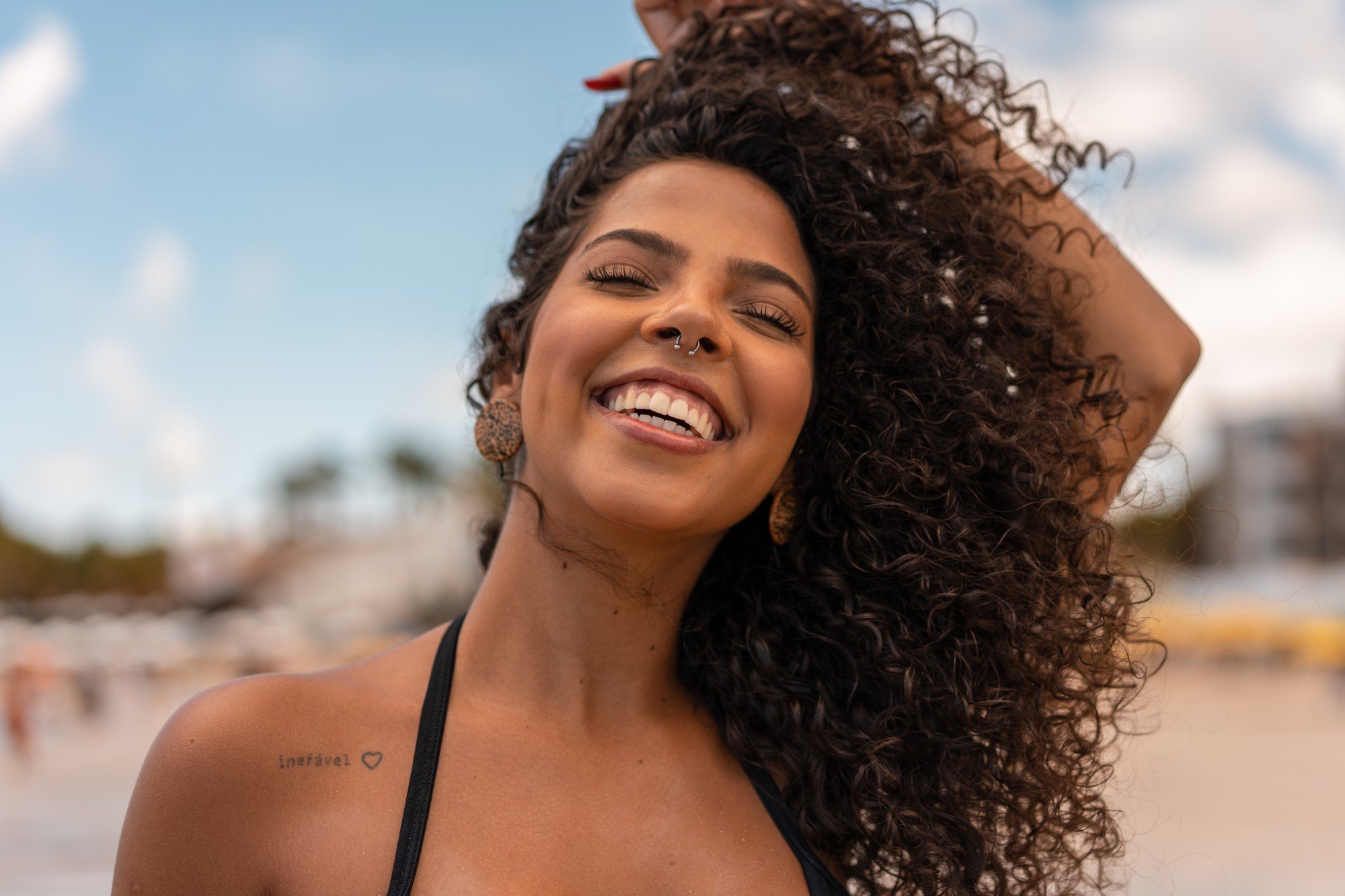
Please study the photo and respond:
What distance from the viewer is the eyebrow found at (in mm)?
2418

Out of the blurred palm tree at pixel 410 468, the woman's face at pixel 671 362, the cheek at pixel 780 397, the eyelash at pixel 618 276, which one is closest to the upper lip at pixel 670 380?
the woman's face at pixel 671 362

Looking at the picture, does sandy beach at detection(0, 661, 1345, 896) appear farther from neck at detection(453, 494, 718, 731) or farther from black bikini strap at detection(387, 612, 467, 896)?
black bikini strap at detection(387, 612, 467, 896)

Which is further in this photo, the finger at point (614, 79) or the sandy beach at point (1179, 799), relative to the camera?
the sandy beach at point (1179, 799)

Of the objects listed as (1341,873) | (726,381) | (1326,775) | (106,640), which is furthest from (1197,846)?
(106,640)

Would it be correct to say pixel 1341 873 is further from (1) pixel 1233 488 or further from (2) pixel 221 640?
(1) pixel 1233 488

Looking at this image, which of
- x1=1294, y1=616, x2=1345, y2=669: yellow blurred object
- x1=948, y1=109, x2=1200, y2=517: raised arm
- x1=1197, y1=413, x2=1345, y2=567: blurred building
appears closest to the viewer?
x1=948, y1=109, x2=1200, y2=517: raised arm

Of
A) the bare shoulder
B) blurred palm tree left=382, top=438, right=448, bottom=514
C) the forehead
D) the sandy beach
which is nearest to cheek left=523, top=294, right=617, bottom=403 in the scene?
the forehead

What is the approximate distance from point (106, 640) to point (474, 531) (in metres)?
36.3

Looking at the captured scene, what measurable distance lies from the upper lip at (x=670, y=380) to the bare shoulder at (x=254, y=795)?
0.84 meters

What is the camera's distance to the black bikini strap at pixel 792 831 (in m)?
2.41

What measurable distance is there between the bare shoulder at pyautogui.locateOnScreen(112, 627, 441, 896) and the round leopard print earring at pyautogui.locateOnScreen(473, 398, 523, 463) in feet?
2.06

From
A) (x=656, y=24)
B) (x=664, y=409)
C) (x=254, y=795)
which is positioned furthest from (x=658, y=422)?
(x=656, y=24)

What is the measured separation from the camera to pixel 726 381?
2.34 metres

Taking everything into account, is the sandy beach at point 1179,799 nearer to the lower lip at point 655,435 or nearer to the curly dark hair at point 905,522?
the curly dark hair at point 905,522
